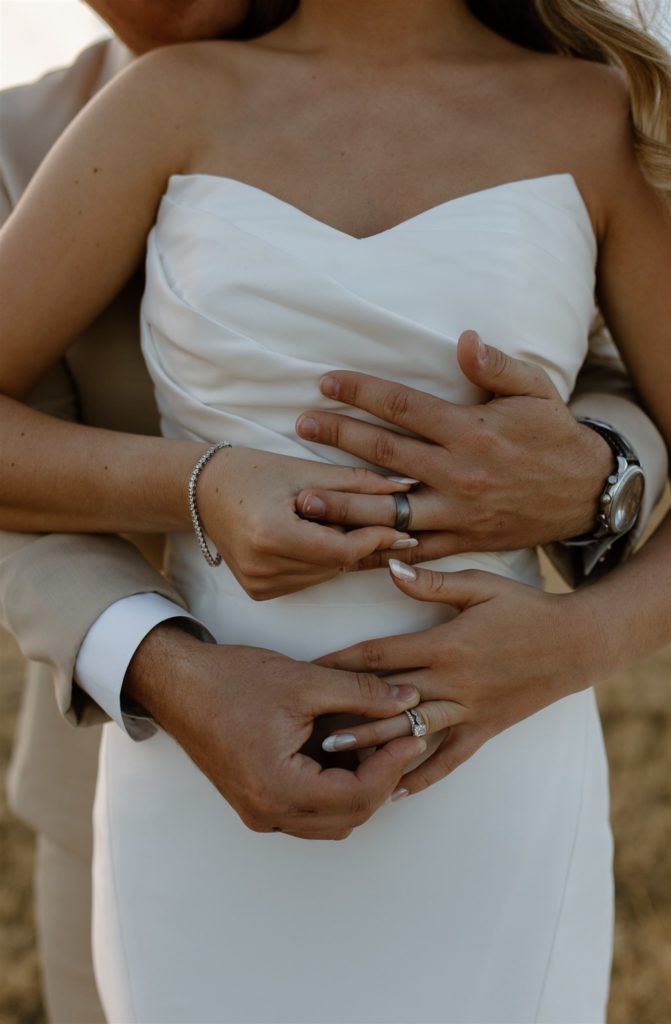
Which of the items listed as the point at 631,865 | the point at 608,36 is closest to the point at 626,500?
the point at 608,36

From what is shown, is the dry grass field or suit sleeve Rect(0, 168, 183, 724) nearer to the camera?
suit sleeve Rect(0, 168, 183, 724)

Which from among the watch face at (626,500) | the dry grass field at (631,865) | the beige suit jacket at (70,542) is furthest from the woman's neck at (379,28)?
the dry grass field at (631,865)

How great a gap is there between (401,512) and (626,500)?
41 centimetres

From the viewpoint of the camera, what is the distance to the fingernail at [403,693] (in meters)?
1.48

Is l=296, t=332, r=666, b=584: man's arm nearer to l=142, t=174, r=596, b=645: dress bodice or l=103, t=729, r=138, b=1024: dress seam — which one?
l=142, t=174, r=596, b=645: dress bodice

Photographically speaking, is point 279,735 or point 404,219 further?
point 404,219

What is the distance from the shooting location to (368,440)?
155 cm

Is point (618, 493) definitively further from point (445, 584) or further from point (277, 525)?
point (277, 525)

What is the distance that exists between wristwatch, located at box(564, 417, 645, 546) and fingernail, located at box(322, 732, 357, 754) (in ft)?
1.75

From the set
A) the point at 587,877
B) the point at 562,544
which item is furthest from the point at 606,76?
the point at 587,877

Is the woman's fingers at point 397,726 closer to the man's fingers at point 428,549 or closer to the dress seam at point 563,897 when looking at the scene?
the man's fingers at point 428,549

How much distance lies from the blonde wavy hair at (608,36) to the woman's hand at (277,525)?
26.9 inches

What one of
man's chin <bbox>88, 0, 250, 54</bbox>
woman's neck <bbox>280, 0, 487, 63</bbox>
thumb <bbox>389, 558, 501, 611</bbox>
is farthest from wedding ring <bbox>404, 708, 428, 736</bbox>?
man's chin <bbox>88, 0, 250, 54</bbox>

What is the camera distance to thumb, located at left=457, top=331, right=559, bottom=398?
150 centimetres
